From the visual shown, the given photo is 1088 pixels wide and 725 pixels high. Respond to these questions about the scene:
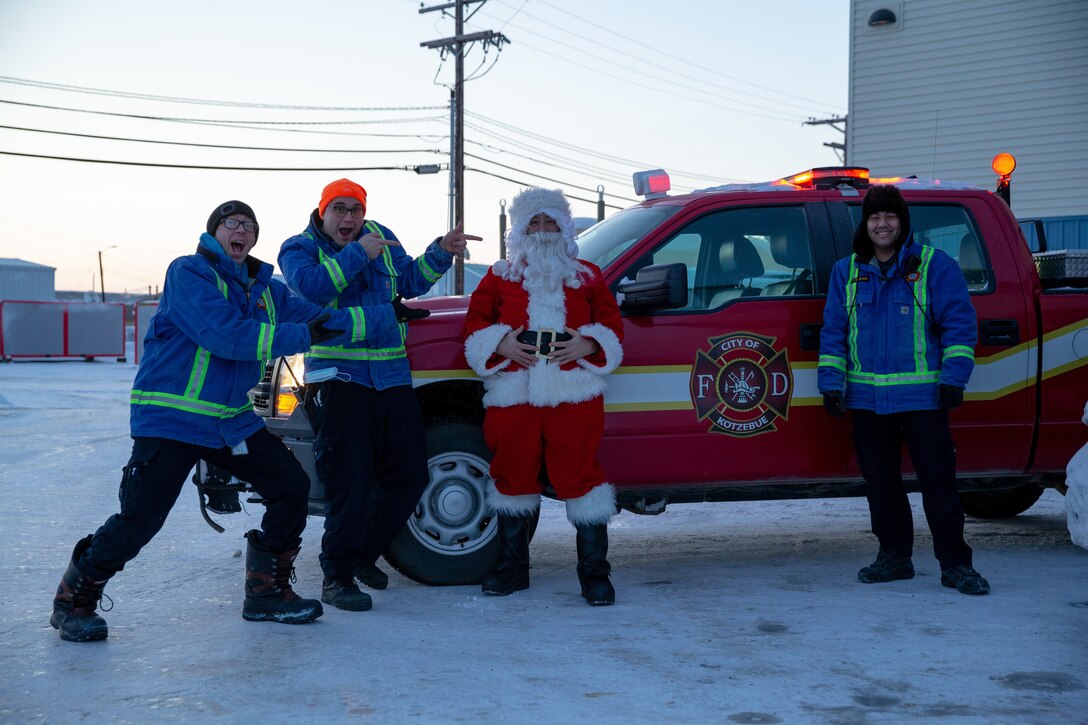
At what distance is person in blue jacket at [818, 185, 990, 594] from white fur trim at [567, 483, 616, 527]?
112 centimetres

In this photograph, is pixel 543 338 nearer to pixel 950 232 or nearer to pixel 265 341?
pixel 265 341

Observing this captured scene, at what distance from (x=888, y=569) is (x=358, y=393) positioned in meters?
2.67

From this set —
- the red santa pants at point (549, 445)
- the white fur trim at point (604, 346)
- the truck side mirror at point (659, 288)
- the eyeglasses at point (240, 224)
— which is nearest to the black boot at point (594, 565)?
the red santa pants at point (549, 445)

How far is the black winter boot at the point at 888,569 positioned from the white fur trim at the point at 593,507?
1.33 m

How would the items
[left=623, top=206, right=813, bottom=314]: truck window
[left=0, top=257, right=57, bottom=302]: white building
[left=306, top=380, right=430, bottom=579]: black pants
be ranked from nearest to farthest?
[left=306, top=380, right=430, bottom=579]: black pants, [left=623, top=206, right=813, bottom=314]: truck window, [left=0, top=257, right=57, bottom=302]: white building

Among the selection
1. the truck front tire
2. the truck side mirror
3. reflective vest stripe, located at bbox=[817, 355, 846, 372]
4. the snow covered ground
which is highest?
the truck side mirror

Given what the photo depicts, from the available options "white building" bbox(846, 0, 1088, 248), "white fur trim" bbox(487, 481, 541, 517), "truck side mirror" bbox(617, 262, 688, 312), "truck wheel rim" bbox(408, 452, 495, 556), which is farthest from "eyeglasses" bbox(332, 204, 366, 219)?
"white building" bbox(846, 0, 1088, 248)

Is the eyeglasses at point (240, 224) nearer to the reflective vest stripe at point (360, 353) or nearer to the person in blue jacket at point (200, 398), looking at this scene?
the person in blue jacket at point (200, 398)

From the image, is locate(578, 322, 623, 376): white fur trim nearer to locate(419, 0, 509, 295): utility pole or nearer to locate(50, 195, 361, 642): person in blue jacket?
locate(50, 195, 361, 642): person in blue jacket

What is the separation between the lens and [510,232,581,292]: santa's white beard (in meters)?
5.21

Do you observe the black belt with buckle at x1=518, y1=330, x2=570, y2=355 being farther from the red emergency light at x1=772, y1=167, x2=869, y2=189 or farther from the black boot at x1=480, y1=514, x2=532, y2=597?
the red emergency light at x1=772, y1=167, x2=869, y2=189

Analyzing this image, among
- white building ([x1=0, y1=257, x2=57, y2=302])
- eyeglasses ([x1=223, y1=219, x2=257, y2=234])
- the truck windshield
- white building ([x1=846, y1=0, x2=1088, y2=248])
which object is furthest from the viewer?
white building ([x1=0, y1=257, x2=57, y2=302])

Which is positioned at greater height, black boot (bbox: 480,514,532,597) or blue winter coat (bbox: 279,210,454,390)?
blue winter coat (bbox: 279,210,454,390)

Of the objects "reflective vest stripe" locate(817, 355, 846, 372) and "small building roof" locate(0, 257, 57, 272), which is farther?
"small building roof" locate(0, 257, 57, 272)
